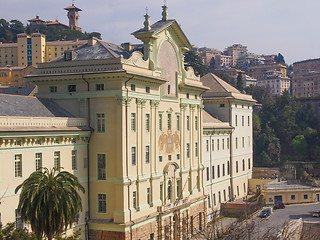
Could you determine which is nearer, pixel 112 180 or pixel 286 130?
pixel 112 180

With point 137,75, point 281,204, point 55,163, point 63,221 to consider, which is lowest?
point 281,204

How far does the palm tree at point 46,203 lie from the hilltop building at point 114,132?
473 cm

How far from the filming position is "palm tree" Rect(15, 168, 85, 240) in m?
27.7

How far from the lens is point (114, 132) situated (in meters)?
39.3

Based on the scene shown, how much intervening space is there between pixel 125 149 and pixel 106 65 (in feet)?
19.9

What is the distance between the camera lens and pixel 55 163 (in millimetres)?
36344

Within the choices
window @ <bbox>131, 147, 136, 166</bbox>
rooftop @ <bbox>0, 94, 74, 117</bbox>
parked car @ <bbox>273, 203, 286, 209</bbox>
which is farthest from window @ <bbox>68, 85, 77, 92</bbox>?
parked car @ <bbox>273, 203, 286, 209</bbox>

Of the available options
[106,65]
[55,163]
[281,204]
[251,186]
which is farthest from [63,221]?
[251,186]

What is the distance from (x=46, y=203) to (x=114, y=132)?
40.3 ft

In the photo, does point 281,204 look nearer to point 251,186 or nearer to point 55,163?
point 251,186

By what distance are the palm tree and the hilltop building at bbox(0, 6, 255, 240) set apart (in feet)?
15.5

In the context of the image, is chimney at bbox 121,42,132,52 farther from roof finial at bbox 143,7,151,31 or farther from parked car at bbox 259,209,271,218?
parked car at bbox 259,209,271,218

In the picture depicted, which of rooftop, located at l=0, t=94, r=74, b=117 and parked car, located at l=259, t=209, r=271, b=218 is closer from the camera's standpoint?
rooftop, located at l=0, t=94, r=74, b=117

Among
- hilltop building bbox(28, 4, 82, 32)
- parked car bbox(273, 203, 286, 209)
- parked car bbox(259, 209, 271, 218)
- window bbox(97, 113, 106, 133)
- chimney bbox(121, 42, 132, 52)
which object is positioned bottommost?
parked car bbox(273, 203, 286, 209)
